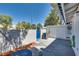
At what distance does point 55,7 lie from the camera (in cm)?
331

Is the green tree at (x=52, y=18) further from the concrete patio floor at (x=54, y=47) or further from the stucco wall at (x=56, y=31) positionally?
the concrete patio floor at (x=54, y=47)

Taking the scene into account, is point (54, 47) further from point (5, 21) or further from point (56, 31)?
point (5, 21)

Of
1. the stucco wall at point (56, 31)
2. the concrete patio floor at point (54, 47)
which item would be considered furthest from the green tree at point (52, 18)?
the concrete patio floor at point (54, 47)

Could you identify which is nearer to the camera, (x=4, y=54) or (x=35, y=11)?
(x=4, y=54)

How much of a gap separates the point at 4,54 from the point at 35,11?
1.01 meters

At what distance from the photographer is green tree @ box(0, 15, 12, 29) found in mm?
3312

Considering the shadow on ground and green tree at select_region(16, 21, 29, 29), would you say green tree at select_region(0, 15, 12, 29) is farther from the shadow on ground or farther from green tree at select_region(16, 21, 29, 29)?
the shadow on ground

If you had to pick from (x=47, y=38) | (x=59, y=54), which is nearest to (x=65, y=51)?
(x=59, y=54)

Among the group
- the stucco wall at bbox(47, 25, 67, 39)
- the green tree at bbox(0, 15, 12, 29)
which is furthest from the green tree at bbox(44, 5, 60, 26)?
the green tree at bbox(0, 15, 12, 29)

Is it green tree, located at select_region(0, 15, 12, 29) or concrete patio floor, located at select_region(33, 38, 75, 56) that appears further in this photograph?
concrete patio floor, located at select_region(33, 38, 75, 56)

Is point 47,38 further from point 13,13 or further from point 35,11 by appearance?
point 13,13

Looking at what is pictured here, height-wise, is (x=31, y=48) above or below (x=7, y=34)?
below

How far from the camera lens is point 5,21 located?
3348 millimetres

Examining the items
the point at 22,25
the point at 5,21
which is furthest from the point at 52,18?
the point at 5,21
